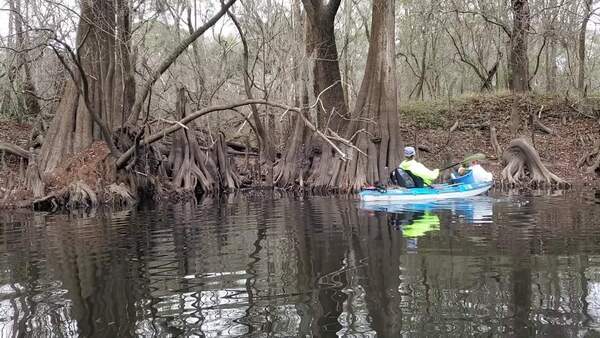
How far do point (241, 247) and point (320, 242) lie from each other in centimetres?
114

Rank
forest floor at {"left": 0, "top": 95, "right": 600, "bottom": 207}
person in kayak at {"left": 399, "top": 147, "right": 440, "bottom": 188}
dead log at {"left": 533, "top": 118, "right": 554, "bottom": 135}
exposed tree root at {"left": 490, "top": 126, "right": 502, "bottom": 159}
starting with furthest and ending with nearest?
dead log at {"left": 533, "top": 118, "right": 554, "bottom": 135}, exposed tree root at {"left": 490, "top": 126, "right": 502, "bottom": 159}, forest floor at {"left": 0, "top": 95, "right": 600, "bottom": 207}, person in kayak at {"left": 399, "top": 147, "right": 440, "bottom": 188}

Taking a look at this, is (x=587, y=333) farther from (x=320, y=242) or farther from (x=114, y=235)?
(x=114, y=235)

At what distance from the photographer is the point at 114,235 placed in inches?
399

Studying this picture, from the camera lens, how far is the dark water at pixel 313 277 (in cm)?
476

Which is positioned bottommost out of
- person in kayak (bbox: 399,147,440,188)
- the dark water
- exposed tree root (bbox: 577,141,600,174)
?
the dark water

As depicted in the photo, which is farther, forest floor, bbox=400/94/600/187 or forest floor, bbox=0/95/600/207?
forest floor, bbox=400/94/600/187

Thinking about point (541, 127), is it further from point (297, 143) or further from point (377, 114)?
point (297, 143)

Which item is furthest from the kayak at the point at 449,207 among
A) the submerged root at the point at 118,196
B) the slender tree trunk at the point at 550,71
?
the slender tree trunk at the point at 550,71

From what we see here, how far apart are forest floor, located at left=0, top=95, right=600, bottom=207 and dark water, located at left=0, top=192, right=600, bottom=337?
9871 millimetres

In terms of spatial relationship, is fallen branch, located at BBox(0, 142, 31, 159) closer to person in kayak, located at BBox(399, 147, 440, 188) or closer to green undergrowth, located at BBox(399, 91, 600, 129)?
person in kayak, located at BBox(399, 147, 440, 188)

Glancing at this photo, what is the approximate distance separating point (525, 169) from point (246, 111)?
1035 cm

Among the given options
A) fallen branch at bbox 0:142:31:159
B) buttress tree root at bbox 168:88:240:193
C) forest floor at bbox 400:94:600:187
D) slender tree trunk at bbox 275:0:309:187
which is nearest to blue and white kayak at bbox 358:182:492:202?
slender tree trunk at bbox 275:0:309:187

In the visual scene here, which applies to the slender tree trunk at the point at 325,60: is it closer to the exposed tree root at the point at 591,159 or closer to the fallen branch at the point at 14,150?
the exposed tree root at the point at 591,159

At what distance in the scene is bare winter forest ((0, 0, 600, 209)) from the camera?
53.1 feet
